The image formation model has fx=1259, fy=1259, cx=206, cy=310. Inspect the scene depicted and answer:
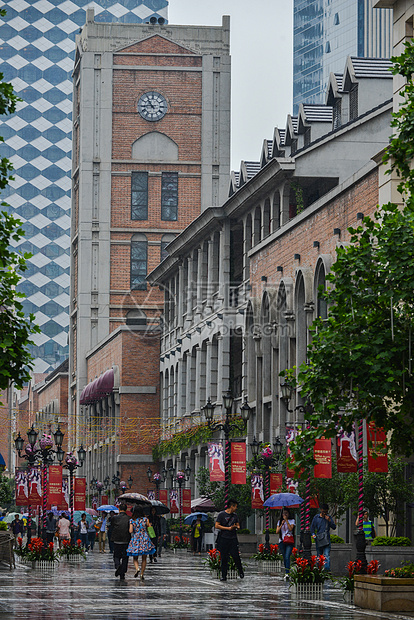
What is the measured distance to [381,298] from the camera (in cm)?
1970

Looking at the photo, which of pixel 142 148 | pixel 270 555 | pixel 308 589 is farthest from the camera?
pixel 142 148

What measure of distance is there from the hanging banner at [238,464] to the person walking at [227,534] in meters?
7.88

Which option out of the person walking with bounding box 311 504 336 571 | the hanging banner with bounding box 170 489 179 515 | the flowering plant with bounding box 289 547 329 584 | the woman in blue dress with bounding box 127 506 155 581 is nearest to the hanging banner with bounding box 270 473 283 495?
the person walking with bounding box 311 504 336 571

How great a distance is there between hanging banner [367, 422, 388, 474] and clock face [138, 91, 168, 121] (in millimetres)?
67400

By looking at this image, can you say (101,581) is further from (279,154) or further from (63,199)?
(63,199)

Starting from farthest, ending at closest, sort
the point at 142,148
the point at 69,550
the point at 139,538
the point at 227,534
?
1. the point at 142,148
2. the point at 69,550
3. the point at 139,538
4. the point at 227,534

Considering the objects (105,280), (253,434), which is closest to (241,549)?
(253,434)

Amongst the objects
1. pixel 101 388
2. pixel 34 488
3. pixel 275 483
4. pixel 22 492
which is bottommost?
pixel 22 492

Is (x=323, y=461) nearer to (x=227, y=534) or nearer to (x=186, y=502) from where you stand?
(x=227, y=534)

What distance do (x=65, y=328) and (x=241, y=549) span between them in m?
154

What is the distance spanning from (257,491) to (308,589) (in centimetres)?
1951

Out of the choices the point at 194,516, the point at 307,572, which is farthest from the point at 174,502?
the point at 307,572

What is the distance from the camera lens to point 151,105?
299 feet

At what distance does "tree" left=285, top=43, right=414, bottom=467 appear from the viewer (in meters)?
19.3
